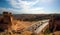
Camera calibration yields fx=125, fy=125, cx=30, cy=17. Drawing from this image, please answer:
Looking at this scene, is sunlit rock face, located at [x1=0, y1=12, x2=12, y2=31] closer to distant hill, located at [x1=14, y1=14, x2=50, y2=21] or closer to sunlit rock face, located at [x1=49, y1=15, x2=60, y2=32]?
distant hill, located at [x1=14, y1=14, x2=50, y2=21]

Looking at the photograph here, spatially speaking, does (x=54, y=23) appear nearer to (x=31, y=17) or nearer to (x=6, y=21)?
(x=31, y=17)

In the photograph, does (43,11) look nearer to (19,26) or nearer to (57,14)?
(57,14)

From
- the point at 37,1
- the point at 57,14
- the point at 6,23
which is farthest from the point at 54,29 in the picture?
the point at 6,23

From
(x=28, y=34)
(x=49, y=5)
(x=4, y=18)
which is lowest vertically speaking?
(x=28, y=34)

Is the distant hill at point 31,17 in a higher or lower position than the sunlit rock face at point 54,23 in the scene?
higher

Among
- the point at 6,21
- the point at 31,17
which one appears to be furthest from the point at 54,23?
the point at 6,21

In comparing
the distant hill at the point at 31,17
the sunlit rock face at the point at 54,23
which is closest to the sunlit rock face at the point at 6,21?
the distant hill at the point at 31,17

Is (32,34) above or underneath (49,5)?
underneath

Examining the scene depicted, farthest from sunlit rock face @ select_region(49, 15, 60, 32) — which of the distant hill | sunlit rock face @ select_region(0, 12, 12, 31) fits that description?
sunlit rock face @ select_region(0, 12, 12, 31)

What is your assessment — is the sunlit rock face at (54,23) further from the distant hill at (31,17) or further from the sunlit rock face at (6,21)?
the sunlit rock face at (6,21)
